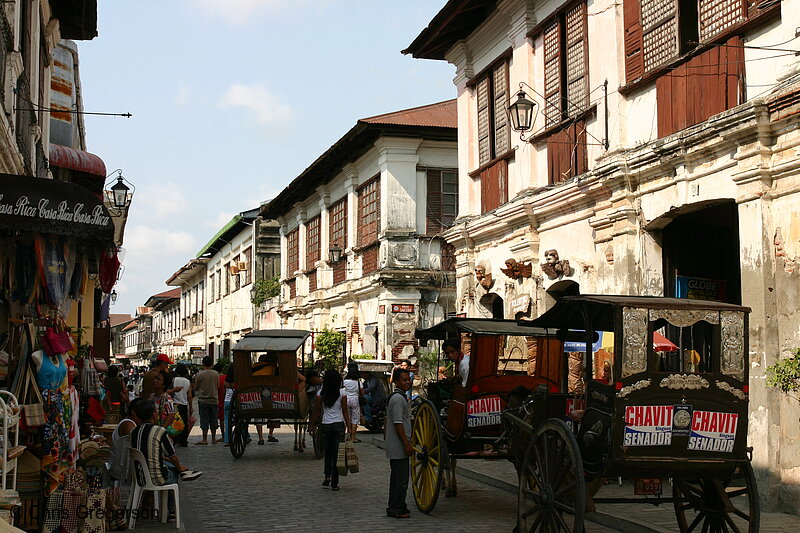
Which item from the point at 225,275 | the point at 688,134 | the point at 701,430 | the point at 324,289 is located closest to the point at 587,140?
the point at 688,134

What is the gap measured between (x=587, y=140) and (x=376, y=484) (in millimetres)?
6048

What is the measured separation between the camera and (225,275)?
166 ft

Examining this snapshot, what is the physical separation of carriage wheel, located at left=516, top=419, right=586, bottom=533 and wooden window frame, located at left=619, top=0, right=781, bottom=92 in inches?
221

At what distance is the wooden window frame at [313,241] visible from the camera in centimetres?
3292

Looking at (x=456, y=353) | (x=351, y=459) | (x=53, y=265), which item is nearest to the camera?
(x=53, y=265)

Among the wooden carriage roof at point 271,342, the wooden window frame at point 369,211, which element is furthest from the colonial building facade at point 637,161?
the wooden window frame at point 369,211

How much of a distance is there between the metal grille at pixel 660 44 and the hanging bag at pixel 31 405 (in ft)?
28.2

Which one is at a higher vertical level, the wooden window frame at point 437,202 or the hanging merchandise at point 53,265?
the wooden window frame at point 437,202

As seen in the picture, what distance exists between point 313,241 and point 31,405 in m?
25.5

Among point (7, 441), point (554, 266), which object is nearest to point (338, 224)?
point (554, 266)

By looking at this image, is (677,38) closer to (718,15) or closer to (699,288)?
(718,15)

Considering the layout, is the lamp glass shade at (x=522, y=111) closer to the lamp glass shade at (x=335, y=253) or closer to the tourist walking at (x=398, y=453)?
the tourist walking at (x=398, y=453)

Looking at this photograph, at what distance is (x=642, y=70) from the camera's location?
13.1m

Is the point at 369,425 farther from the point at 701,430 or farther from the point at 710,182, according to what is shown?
the point at 701,430
